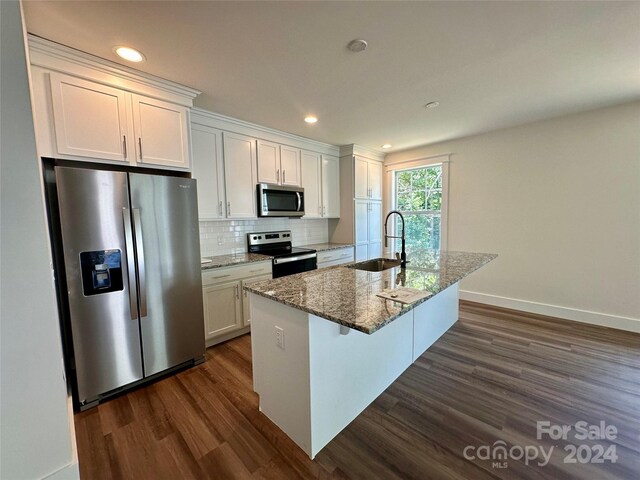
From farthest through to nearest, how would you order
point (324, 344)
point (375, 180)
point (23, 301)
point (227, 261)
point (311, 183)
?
point (375, 180), point (311, 183), point (227, 261), point (324, 344), point (23, 301)

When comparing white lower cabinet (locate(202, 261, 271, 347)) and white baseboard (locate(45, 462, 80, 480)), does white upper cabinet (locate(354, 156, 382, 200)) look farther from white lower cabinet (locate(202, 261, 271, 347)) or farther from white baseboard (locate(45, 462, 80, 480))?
white baseboard (locate(45, 462, 80, 480))

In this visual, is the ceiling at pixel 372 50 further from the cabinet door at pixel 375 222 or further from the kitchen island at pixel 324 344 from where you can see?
the cabinet door at pixel 375 222

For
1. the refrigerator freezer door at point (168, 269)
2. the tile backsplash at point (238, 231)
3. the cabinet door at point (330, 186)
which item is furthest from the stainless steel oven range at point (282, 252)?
the refrigerator freezer door at point (168, 269)

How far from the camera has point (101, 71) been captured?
1958 mm

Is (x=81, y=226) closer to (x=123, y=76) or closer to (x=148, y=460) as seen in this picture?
(x=123, y=76)

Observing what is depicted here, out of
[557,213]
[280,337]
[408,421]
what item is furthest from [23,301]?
[557,213]

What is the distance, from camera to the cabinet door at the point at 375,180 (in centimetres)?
464

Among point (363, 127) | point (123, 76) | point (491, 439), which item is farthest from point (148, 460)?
point (363, 127)

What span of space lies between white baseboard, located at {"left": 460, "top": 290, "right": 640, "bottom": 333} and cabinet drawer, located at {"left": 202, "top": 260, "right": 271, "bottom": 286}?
10.3ft

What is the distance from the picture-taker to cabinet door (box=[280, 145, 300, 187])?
3.64m

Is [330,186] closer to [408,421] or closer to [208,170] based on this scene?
[208,170]

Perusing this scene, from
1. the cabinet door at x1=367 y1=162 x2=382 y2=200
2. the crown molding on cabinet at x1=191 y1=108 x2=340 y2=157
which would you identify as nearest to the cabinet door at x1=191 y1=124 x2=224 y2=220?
the crown molding on cabinet at x1=191 y1=108 x2=340 y2=157

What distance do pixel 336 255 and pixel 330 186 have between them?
1143 millimetres

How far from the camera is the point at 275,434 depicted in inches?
65.1
